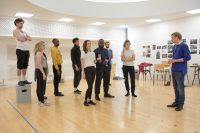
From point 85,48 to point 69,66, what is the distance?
5.53 meters

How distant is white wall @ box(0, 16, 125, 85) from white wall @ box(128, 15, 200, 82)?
3.66 ft

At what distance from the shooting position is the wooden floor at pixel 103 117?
315 centimetres

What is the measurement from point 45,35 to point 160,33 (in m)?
5.08

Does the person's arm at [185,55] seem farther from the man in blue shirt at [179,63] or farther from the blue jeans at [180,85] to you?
the blue jeans at [180,85]

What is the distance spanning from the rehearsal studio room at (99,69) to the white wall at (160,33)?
0.12 ft

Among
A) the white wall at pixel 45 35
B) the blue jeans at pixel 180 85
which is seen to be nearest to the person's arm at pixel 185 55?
the blue jeans at pixel 180 85

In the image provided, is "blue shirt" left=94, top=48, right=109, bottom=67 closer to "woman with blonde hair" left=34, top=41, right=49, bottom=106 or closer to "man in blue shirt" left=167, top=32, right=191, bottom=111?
"woman with blonde hair" left=34, top=41, right=49, bottom=106

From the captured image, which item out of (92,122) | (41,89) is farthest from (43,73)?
(92,122)

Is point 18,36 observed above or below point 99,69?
above

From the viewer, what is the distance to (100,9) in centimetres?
805

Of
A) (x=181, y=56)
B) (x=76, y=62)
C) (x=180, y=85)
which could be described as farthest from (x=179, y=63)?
→ (x=76, y=62)

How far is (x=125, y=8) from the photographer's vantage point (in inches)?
315

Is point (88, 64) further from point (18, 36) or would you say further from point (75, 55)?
point (18, 36)

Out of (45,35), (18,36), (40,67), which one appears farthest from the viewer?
(45,35)
